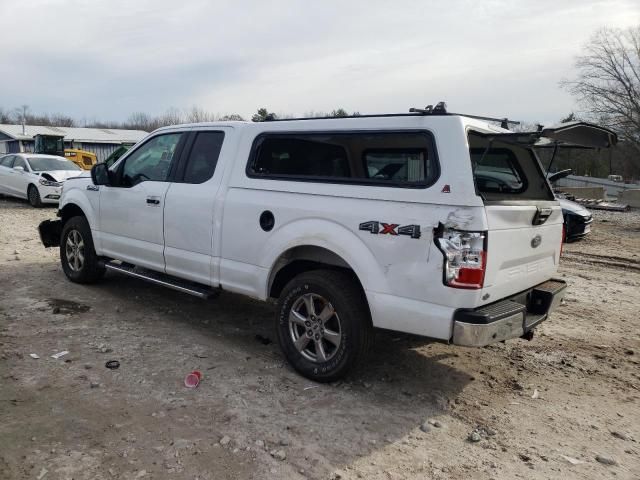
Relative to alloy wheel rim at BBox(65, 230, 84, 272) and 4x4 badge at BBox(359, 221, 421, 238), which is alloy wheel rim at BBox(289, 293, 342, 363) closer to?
4x4 badge at BBox(359, 221, 421, 238)

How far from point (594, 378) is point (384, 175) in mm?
2519

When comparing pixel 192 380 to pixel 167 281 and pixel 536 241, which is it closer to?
pixel 167 281

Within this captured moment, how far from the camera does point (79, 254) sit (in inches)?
245

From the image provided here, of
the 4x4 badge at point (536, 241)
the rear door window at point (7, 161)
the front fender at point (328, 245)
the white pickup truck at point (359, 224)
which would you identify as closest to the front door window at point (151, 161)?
the white pickup truck at point (359, 224)

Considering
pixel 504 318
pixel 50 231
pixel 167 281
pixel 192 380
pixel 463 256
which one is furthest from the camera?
pixel 50 231

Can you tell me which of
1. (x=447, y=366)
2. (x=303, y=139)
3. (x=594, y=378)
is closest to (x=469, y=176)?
(x=303, y=139)

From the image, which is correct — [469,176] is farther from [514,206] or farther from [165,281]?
[165,281]

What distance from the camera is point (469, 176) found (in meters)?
3.20

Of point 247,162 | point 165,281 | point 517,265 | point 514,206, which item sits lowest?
point 165,281

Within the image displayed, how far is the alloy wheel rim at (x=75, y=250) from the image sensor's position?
6176 mm

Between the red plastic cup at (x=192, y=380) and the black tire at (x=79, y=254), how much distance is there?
8.66ft

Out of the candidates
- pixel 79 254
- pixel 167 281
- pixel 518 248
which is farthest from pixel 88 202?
pixel 518 248

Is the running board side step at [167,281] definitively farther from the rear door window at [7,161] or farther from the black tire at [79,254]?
the rear door window at [7,161]

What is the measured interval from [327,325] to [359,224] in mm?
860
